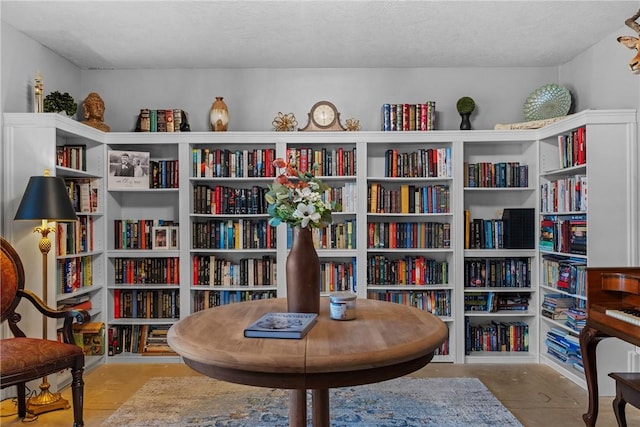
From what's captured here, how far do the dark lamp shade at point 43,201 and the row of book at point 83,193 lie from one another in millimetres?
659

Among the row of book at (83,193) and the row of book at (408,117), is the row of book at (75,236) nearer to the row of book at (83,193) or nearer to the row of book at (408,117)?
the row of book at (83,193)

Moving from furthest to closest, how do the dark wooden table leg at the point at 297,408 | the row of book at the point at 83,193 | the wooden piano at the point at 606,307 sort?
the row of book at the point at 83,193 → the wooden piano at the point at 606,307 → the dark wooden table leg at the point at 297,408

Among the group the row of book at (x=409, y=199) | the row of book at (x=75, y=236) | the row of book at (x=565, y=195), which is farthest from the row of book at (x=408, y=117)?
the row of book at (x=75, y=236)

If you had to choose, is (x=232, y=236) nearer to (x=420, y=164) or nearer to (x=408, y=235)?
(x=408, y=235)

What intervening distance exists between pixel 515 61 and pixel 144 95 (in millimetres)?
3173

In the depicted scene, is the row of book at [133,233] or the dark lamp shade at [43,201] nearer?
the dark lamp shade at [43,201]

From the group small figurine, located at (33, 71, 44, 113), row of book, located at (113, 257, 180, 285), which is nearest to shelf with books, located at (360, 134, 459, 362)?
row of book, located at (113, 257, 180, 285)

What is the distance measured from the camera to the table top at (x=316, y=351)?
4.91ft

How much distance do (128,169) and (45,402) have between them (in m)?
1.83

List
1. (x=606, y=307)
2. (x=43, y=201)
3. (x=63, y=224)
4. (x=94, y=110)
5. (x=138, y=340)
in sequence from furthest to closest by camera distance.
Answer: (x=138, y=340) → (x=94, y=110) → (x=63, y=224) → (x=43, y=201) → (x=606, y=307)

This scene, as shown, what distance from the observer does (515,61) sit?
416 cm

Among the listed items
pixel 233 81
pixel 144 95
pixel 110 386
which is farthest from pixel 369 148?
pixel 110 386

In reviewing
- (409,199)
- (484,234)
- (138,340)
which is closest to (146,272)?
(138,340)

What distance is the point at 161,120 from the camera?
13.4ft
